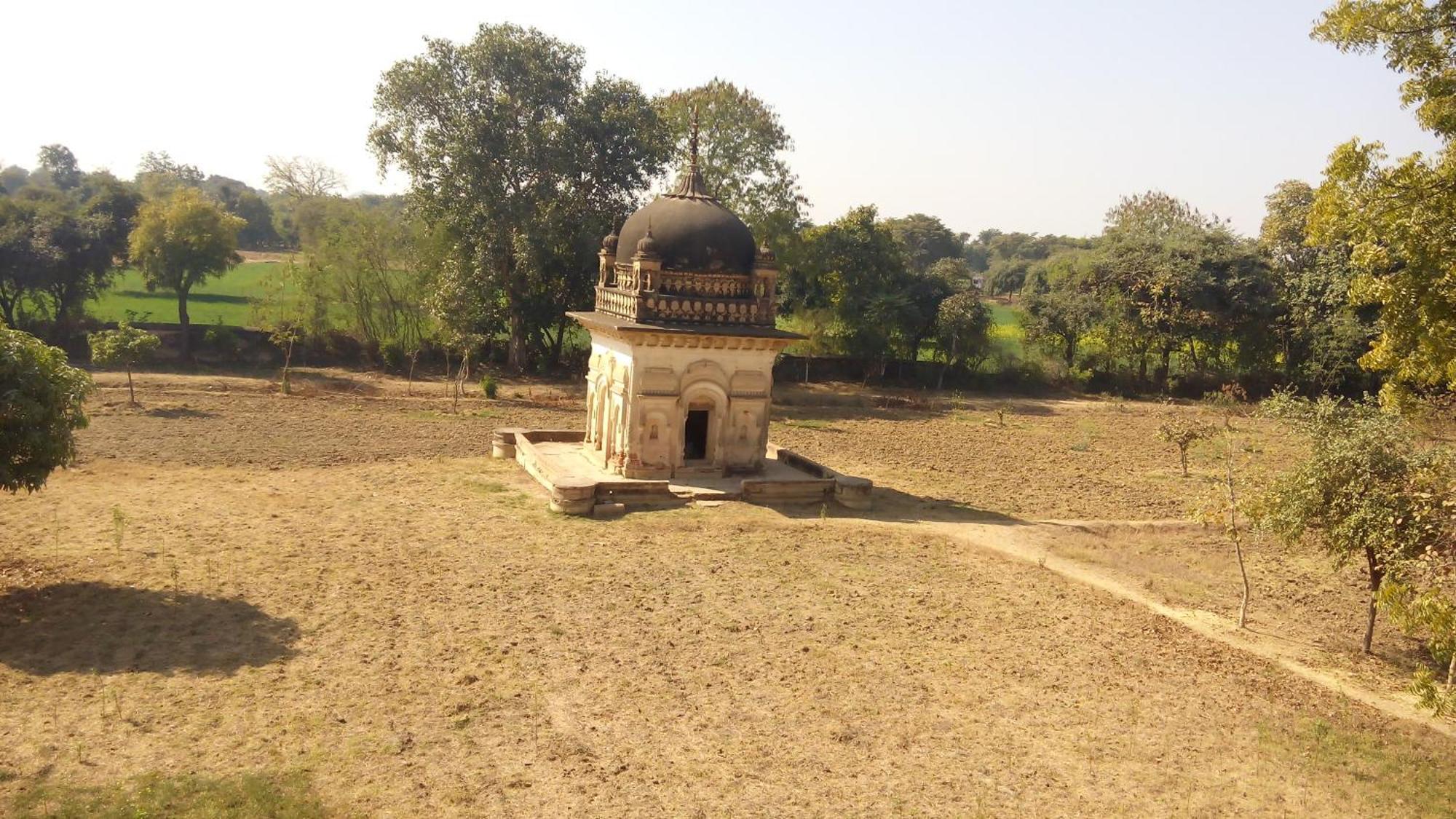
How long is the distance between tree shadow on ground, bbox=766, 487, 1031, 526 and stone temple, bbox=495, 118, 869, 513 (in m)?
0.33

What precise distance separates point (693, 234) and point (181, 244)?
23164 millimetres

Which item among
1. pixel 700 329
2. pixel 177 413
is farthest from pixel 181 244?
pixel 700 329

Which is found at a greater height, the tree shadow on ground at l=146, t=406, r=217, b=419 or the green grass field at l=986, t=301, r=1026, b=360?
the green grass field at l=986, t=301, r=1026, b=360

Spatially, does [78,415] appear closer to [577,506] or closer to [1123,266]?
[577,506]

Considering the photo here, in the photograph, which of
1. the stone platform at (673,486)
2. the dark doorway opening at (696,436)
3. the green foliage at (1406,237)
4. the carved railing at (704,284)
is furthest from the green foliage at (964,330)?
the green foliage at (1406,237)

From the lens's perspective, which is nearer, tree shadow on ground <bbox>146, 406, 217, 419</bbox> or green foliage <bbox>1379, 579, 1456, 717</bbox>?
green foliage <bbox>1379, 579, 1456, 717</bbox>

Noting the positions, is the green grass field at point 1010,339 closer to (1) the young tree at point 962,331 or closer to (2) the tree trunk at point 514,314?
(1) the young tree at point 962,331

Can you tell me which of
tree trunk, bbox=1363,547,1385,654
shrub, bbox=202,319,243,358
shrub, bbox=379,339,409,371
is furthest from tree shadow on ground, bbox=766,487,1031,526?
shrub, bbox=202,319,243,358

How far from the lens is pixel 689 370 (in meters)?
18.1

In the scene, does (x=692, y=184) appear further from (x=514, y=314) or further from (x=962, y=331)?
(x=962, y=331)

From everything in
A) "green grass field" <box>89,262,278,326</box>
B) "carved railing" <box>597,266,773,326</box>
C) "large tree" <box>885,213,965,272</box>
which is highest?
"large tree" <box>885,213,965,272</box>

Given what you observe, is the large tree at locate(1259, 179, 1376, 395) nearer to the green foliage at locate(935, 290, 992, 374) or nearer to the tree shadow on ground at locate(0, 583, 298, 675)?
the green foliage at locate(935, 290, 992, 374)

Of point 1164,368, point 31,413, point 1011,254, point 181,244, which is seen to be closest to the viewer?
point 31,413

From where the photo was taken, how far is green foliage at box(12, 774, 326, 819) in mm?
7266
